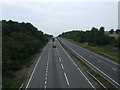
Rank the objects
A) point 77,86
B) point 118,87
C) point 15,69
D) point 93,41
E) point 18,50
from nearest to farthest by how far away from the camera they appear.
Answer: point 118,87 → point 77,86 → point 15,69 → point 18,50 → point 93,41

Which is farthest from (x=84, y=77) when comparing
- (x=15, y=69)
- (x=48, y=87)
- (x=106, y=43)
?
(x=106, y=43)

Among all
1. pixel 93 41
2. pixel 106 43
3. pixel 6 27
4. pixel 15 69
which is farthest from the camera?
pixel 93 41

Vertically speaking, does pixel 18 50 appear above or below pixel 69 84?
above

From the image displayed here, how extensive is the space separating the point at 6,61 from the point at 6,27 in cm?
4012

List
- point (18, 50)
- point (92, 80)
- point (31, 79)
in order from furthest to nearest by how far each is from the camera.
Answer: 1. point (18, 50)
2. point (31, 79)
3. point (92, 80)

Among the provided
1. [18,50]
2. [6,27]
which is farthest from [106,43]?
[18,50]

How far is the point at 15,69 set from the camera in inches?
1599

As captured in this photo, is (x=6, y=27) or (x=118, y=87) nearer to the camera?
(x=118, y=87)

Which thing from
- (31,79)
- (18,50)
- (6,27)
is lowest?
(31,79)

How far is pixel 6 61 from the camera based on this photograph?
113ft

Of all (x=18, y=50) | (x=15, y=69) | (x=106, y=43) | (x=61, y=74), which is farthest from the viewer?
(x=106, y=43)

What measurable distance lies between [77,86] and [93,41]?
78426 mm

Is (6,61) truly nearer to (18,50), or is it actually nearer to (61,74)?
(61,74)

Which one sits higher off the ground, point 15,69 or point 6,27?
point 6,27
